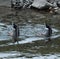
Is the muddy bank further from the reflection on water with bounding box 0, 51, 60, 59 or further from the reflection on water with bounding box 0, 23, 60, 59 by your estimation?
the reflection on water with bounding box 0, 51, 60, 59

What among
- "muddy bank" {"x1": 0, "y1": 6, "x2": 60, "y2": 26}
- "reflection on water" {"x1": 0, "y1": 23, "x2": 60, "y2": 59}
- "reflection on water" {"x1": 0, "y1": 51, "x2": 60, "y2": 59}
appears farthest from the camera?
"muddy bank" {"x1": 0, "y1": 6, "x2": 60, "y2": 26}

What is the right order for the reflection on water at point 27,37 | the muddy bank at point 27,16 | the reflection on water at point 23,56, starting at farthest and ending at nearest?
the muddy bank at point 27,16
the reflection on water at point 27,37
the reflection on water at point 23,56

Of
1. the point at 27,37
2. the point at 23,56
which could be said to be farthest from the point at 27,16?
the point at 23,56

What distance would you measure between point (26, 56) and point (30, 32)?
6.26 metres

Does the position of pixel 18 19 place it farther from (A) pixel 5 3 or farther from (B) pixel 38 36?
(A) pixel 5 3

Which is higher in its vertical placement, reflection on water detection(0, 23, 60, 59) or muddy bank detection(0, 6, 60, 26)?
reflection on water detection(0, 23, 60, 59)

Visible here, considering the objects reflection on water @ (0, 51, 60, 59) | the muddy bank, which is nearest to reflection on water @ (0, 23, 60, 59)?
reflection on water @ (0, 51, 60, 59)

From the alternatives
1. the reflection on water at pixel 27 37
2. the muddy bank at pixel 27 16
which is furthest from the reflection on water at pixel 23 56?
the muddy bank at pixel 27 16

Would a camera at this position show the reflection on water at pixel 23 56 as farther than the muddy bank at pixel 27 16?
No

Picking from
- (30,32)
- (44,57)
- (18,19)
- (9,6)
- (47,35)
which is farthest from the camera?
(9,6)

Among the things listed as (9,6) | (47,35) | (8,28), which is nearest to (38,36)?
(47,35)

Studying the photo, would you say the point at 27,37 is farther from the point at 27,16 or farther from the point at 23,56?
the point at 27,16

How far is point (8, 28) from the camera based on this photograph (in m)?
24.7

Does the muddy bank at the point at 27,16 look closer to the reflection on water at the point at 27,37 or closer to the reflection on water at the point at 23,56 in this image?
the reflection on water at the point at 27,37
